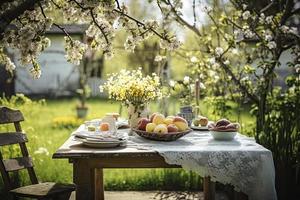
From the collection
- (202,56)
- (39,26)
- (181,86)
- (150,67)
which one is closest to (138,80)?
(39,26)

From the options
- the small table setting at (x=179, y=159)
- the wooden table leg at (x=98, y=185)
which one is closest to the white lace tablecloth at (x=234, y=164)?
the small table setting at (x=179, y=159)

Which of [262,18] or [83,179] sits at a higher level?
[262,18]

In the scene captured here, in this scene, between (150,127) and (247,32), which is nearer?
(150,127)

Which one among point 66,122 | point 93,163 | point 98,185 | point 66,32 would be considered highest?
point 66,32

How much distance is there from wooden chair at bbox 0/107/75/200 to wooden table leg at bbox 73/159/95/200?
55 millimetres

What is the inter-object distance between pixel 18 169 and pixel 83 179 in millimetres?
707

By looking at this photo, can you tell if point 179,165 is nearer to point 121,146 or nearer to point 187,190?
Result: point 121,146

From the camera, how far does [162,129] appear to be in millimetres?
3770

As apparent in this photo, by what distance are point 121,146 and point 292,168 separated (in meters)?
1.98

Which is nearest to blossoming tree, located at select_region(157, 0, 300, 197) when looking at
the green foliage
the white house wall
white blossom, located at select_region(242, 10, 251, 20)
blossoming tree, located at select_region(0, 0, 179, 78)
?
white blossom, located at select_region(242, 10, 251, 20)

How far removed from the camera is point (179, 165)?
344 centimetres

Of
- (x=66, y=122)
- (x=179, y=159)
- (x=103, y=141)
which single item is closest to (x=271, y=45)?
(x=179, y=159)

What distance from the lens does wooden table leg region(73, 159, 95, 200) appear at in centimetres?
348

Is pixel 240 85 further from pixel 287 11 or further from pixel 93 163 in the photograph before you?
pixel 93 163
